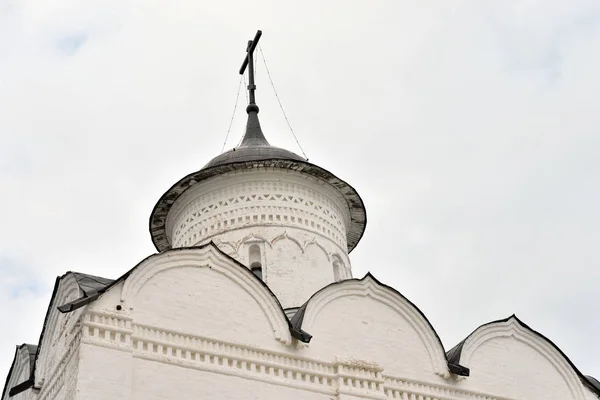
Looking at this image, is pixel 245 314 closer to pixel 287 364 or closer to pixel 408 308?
Answer: pixel 287 364

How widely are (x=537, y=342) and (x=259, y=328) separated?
3139 millimetres

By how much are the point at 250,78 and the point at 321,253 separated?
3.01 metres

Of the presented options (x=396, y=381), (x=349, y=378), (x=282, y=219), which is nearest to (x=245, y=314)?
(x=349, y=378)

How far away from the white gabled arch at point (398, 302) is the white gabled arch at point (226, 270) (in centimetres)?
61

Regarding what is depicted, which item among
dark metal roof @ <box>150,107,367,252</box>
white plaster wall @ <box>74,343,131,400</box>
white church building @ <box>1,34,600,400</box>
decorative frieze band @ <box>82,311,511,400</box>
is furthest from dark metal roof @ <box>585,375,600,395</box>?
white plaster wall @ <box>74,343,131,400</box>

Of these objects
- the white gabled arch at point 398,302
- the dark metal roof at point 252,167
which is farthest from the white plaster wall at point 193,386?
the dark metal roof at point 252,167

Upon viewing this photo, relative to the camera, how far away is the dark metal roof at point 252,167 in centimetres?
999

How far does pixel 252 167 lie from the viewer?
9.98 metres

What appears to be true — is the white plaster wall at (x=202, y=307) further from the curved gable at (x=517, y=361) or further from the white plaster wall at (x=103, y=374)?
the curved gable at (x=517, y=361)

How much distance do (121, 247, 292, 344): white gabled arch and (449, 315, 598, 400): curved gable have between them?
6.33 feet

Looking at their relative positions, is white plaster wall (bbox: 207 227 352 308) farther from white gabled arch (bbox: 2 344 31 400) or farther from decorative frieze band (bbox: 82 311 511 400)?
white gabled arch (bbox: 2 344 31 400)

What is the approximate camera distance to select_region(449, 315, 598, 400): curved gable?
27.7 ft

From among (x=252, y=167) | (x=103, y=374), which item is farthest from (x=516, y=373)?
(x=103, y=374)

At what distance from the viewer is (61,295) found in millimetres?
7660
